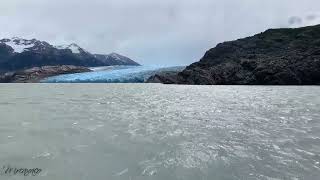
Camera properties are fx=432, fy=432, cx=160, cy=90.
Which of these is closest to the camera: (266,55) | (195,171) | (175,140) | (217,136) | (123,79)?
(195,171)

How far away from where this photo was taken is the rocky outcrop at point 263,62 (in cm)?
12331

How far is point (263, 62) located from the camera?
447ft

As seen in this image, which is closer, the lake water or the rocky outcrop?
the lake water

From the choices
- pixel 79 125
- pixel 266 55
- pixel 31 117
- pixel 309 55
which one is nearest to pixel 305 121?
pixel 79 125

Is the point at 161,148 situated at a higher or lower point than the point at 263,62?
lower

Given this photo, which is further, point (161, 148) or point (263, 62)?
point (263, 62)

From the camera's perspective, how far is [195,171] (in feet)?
41.1

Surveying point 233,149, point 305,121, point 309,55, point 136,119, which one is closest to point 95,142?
point 233,149

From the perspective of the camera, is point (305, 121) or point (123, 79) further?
point (123, 79)

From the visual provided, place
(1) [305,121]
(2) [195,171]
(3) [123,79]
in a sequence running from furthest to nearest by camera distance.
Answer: (3) [123,79], (1) [305,121], (2) [195,171]

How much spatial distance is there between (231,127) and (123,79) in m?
159

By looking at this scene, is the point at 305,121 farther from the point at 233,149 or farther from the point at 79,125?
the point at 79,125

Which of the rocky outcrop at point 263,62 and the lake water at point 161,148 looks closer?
the lake water at point 161,148

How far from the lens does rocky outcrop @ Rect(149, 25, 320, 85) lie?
12331 cm
